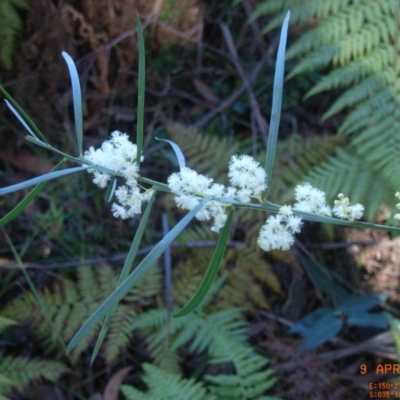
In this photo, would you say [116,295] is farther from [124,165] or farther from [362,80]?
[362,80]

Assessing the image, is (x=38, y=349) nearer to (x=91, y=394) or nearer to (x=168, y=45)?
(x=91, y=394)

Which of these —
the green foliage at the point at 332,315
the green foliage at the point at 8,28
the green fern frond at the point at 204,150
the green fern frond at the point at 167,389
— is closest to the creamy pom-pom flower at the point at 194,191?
the green fern frond at the point at 167,389

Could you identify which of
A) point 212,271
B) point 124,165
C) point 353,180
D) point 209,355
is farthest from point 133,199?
point 353,180

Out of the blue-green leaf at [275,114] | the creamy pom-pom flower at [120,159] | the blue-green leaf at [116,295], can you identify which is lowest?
the blue-green leaf at [116,295]

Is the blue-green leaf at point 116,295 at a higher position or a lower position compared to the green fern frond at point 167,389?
lower

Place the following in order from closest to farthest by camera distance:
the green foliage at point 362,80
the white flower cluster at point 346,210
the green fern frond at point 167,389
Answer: the white flower cluster at point 346,210 < the green fern frond at point 167,389 < the green foliage at point 362,80

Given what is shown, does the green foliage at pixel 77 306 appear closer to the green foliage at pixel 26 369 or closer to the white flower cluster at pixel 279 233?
the green foliage at pixel 26 369

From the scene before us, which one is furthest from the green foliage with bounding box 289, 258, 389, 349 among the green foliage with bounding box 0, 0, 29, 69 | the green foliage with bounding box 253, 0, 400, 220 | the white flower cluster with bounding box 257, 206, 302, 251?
the green foliage with bounding box 0, 0, 29, 69
